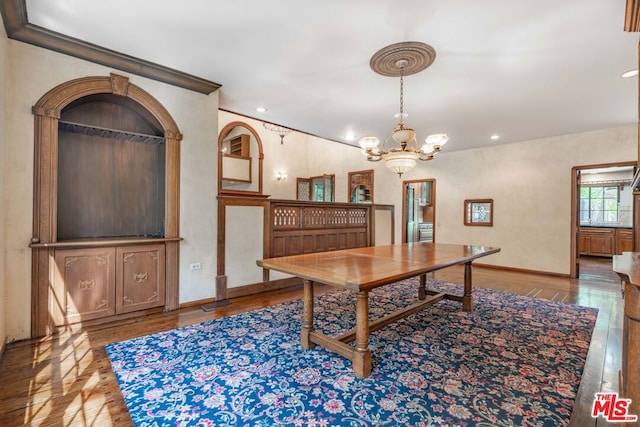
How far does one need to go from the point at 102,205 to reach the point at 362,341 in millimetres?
3211

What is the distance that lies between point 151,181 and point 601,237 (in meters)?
10.3

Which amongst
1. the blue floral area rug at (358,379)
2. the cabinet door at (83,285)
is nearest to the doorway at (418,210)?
the blue floral area rug at (358,379)

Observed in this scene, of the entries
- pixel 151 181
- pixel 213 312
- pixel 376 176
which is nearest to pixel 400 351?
pixel 213 312

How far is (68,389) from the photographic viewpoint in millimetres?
1892

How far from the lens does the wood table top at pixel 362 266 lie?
1.88 m

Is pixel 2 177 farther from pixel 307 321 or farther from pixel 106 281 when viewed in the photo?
pixel 307 321

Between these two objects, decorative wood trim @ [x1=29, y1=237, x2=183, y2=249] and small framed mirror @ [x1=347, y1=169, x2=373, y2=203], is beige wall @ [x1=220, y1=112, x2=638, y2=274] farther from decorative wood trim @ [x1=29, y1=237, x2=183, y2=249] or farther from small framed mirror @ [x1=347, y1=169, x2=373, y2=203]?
decorative wood trim @ [x1=29, y1=237, x2=183, y2=249]

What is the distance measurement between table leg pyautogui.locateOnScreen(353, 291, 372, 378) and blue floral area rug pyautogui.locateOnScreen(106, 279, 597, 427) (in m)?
0.08

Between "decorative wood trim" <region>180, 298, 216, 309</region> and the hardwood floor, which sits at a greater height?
"decorative wood trim" <region>180, 298, 216, 309</region>

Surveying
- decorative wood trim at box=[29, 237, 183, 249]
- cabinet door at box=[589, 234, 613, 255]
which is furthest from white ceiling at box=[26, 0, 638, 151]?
cabinet door at box=[589, 234, 613, 255]

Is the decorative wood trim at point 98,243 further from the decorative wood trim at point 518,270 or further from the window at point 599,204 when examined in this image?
the window at point 599,204

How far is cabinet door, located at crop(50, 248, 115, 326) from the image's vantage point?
2.75 meters

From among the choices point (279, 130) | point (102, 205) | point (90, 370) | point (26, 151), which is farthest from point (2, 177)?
point (279, 130)

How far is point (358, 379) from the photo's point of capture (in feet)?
6.66
